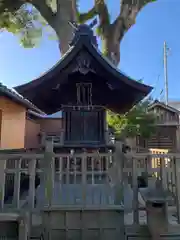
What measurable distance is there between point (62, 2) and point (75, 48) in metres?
7.29

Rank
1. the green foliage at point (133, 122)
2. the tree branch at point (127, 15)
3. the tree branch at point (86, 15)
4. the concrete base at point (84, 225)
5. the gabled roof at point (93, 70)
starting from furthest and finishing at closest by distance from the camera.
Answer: the green foliage at point (133, 122), the tree branch at point (86, 15), the tree branch at point (127, 15), the gabled roof at point (93, 70), the concrete base at point (84, 225)

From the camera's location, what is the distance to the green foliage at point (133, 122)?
1380cm

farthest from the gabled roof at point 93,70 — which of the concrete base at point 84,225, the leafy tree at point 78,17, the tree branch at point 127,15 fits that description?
the tree branch at point 127,15

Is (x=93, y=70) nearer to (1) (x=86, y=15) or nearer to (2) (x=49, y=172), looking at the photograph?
(2) (x=49, y=172)

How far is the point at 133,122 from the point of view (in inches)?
556

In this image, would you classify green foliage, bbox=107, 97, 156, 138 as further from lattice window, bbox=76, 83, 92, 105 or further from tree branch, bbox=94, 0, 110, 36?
lattice window, bbox=76, 83, 92, 105

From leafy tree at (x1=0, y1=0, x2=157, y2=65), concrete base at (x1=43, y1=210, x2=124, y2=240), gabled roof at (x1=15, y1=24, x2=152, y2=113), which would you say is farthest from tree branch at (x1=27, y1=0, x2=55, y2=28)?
concrete base at (x1=43, y1=210, x2=124, y2=240)

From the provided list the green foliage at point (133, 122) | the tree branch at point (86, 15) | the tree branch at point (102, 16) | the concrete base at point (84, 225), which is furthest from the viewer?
the green foliage at point (133, 122)

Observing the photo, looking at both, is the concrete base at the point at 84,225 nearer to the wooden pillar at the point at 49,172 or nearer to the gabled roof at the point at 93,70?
the wooden pillar at the point at 49,172

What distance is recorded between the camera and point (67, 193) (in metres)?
4.39

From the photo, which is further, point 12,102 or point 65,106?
point 12,102

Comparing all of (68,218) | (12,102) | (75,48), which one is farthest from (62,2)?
(68,218)

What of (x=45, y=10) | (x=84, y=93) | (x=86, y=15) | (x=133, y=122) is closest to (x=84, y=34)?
(x=84, y=93)

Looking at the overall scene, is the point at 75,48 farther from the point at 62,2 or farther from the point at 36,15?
the point at 36,15
